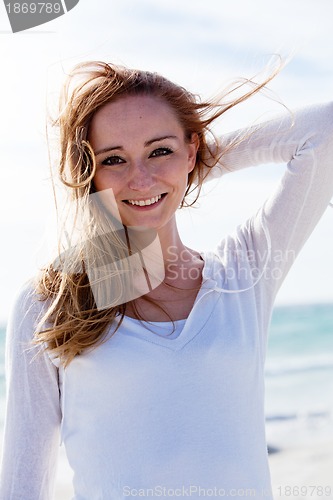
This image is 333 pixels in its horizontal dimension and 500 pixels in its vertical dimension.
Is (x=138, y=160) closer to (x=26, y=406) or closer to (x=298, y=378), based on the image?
(x=26, y=406)

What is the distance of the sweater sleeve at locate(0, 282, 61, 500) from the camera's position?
6.71ft

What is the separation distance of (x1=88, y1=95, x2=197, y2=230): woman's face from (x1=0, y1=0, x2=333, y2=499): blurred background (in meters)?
0.19

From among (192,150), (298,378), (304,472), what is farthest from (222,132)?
(298,378)

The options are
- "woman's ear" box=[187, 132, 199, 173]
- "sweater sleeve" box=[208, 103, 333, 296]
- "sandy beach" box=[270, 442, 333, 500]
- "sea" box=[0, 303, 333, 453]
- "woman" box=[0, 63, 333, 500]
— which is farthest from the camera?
"sea" box=[0, 303, 333, 453]

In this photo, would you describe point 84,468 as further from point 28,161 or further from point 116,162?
point 28,161

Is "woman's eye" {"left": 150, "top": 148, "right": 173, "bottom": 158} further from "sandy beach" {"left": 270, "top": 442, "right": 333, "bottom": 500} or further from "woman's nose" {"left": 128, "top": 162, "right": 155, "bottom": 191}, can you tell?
"sandy beach" {"left": 270, "top": 442, "right": 333, "bottom": 500}

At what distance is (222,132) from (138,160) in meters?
0.43

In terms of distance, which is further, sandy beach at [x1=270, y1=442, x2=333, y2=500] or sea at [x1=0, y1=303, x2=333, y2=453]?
sea at [x1=0, y1=303, x2=333, y2=453]

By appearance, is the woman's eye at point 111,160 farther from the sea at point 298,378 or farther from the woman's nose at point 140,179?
the sea at point 298,378

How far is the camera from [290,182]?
2309 mm

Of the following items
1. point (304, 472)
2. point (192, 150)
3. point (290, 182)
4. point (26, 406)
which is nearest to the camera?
point (26, 406)

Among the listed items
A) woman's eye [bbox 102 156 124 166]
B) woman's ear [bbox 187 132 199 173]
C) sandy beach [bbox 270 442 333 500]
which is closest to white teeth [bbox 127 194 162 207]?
woman's eye [bbox 102 156 124 166]

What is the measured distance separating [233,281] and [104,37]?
84 cm

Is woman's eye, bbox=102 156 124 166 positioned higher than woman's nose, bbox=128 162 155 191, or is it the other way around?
woman's eye, bbox=102 156 124 166
